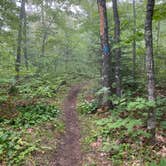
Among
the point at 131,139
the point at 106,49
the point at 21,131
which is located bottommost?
the point at 131,139

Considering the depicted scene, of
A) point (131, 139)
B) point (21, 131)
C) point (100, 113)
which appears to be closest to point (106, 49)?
point (100, 113)

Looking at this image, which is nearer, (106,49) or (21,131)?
(21,131)

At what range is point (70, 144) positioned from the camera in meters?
7.21

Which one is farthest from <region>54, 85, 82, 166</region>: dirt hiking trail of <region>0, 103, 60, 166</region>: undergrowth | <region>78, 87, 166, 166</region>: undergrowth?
<region>0, 103, 60, 166</region>: undergrowth

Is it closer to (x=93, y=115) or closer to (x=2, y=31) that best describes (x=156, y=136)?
(x=93, y=115)

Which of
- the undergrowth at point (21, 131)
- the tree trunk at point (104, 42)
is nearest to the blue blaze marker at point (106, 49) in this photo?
the tree trunk at point (104, 42)

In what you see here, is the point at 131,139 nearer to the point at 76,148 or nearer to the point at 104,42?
the point at 76,148

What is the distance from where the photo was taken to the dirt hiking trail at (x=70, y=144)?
6.24 m

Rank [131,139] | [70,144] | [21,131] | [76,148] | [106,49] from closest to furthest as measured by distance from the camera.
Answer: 1. [131,139]
2. [76,148]
3. [70,144]
4. [21,131]
5. [106,49]

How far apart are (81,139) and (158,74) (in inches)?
336

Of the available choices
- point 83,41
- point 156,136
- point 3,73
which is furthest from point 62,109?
point 83,41

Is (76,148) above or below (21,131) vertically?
below

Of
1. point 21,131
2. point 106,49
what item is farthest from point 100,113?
point 21,131

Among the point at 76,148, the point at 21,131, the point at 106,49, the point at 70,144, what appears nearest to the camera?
the point at 76,148
